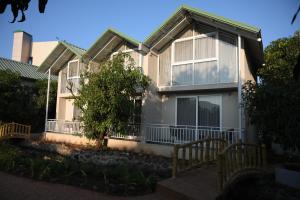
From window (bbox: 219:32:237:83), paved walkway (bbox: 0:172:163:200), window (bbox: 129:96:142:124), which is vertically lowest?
paved walkway (bbox: 0:172:163:200)

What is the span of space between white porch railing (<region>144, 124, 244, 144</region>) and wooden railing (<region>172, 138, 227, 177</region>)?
2.16m

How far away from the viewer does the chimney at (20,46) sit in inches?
1337

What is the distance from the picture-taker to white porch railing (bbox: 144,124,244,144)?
11812 millimetres

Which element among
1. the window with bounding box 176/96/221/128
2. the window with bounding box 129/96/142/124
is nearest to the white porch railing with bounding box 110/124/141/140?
the window with bounding box 129/96/142/124

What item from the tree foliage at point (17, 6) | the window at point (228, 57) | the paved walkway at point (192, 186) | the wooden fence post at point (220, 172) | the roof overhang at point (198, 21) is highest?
the roof overhang at point (198, 21)

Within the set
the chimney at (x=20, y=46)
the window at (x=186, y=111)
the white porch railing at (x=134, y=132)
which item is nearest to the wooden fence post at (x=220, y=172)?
the window at (x=186, y=111)

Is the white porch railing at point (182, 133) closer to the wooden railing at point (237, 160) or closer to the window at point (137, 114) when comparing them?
the window at point (137, 114)

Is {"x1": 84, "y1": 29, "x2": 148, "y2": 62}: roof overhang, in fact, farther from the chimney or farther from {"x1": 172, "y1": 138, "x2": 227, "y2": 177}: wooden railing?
the chimney

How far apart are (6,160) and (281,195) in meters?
10.0

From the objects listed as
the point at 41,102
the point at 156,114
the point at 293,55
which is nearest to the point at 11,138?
the point at 41,102

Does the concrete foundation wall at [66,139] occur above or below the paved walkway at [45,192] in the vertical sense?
above

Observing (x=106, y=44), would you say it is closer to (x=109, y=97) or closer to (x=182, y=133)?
(x=109, y=97)

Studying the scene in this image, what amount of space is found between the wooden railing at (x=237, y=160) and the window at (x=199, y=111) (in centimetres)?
394

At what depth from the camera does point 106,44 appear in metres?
16.9
